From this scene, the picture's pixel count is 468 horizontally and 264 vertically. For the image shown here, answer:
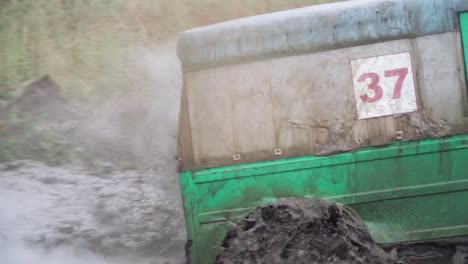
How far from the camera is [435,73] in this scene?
12.2 feet

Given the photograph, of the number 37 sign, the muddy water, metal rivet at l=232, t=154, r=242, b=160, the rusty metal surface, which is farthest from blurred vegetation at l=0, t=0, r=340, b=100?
metal rivet at l=232, t=154, r=242, b=160

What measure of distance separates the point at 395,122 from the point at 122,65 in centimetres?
239

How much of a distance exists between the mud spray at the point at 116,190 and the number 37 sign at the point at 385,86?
1644mm

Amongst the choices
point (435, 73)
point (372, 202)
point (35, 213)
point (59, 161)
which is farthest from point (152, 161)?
point (435, 73)

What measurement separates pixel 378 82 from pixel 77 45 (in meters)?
2.61

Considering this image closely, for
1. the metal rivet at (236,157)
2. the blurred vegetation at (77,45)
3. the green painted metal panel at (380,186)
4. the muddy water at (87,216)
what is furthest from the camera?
the blurred vegetation at (77,45)

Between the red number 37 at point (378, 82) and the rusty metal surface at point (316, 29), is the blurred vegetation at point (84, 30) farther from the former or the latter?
the red number 37 at point (378, 82)

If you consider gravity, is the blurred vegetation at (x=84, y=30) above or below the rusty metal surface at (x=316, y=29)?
above

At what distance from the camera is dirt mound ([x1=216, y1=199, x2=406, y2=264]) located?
11.6 ft

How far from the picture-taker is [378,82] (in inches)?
147

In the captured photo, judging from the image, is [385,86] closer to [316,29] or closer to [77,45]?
[316,29]

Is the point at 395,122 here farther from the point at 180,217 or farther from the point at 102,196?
the point at 102,196

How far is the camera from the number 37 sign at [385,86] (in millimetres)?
3729

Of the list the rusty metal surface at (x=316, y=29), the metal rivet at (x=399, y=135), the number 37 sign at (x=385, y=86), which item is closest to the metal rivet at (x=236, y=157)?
the rusty metal surface at (x=316, y=29)
